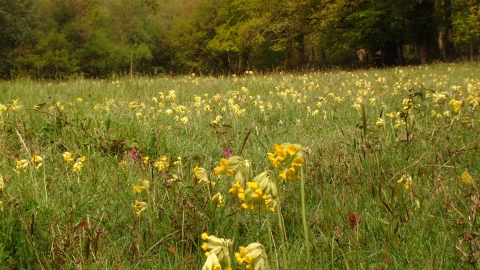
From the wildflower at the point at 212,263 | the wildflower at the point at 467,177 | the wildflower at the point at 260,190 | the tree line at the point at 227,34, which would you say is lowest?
the wildflower at the point at 467,177

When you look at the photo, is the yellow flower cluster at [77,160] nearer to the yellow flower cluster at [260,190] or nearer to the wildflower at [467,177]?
the yellow flower cluster at [260,190]

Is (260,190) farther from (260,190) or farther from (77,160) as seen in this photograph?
(77,160)

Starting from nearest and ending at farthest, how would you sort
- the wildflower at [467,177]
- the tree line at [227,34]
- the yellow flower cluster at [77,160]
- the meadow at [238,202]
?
1. the meadow at [238,202]
2. the wildflower at [467,177]
3. the yellow flower cluster at [77,160]
4. the tree line at [227,34]

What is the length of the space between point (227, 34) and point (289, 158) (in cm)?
5762

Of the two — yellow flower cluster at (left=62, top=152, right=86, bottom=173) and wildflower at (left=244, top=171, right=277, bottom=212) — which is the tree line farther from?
wildflower at (left=244, top=171, right=277, bottom=212)

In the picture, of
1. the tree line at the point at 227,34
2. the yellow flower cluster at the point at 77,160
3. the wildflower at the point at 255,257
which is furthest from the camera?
the tree line at the point at 227,34

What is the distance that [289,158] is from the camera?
116cm

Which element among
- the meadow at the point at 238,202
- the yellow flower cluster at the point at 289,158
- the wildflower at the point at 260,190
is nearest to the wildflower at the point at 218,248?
the meadow at the point at 238,202

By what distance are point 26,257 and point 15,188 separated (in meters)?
0.76

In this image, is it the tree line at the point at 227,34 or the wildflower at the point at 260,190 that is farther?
the tree line at the point at 227,34

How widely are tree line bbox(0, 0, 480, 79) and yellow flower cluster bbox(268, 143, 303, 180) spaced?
15298 millimetres

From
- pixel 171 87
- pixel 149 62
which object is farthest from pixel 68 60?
pixel 171 87

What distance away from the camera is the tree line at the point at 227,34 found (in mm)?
26734

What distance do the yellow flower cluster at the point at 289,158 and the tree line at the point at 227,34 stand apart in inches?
602
